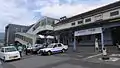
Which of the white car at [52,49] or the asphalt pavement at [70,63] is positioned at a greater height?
the white car at [52,49]

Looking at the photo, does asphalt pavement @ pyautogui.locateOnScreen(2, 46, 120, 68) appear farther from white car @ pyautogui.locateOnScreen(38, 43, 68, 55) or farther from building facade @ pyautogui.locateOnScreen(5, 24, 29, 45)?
building facade @ pyautogui.locateOnScreen(5, 24, 29, 45)

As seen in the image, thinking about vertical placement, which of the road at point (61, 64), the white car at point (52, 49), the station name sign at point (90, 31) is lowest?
the road at point (61, 64)

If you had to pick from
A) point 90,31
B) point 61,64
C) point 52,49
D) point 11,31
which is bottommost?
point 61,64

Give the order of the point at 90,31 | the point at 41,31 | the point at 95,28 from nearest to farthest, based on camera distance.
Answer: the point at 95,28, the point at 90,31, the point at 41,31

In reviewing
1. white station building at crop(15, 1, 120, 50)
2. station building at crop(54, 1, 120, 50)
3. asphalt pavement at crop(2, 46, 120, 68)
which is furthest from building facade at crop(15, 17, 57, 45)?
asphalt pavement at crop(2, 46, 120, 68)

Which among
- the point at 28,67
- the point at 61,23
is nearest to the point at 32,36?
the point at 61,23

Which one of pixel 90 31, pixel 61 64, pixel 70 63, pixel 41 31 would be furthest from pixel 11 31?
pixel 70 63

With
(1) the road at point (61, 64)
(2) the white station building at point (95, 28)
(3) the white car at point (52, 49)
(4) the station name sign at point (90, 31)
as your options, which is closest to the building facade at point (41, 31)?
(2) the white station building at point (95, 28)

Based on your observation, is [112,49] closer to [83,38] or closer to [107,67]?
[83,38]

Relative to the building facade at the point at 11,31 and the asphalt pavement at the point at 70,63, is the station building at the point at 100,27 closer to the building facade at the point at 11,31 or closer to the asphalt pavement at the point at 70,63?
the asphalt pavement at the point at 70,63

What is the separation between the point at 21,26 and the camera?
66.0 metres

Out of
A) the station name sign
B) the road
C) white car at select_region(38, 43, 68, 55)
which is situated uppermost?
the station name sign

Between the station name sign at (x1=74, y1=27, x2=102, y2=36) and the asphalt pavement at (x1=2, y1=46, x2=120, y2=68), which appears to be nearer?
the asphalt pavement at (x1=2, y1=46, x2=120, y2=68)

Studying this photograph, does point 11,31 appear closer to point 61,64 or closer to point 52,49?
point 52,49
